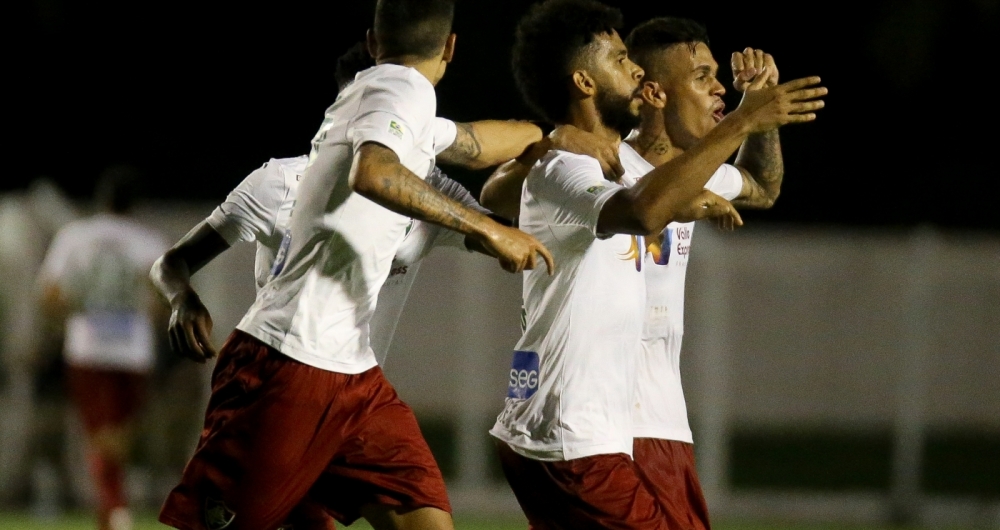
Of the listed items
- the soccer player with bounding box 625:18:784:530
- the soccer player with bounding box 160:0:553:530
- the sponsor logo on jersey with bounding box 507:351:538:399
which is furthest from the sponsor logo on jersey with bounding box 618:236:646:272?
the soccer player with bounding box 160:0:553:530

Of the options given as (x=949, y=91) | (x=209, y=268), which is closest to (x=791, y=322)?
(x=209, y=268)

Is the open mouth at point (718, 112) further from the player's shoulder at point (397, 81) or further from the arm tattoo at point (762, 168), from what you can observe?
the player's shoulder at point (397, 81)

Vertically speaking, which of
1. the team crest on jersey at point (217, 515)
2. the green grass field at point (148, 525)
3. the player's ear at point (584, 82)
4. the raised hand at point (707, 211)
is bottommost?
the green grass field at point (148, 525)

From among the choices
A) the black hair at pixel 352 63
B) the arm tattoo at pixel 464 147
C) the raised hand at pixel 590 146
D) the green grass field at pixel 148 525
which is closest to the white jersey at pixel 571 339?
the raised hand at pixel 590 146

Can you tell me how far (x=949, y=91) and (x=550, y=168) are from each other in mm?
18231

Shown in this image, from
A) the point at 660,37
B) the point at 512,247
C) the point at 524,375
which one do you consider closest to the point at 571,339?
the point at 524,375

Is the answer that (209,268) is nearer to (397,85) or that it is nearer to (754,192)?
(754,192)

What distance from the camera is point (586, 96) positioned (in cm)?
496

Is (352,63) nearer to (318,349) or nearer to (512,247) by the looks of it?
(318,349)

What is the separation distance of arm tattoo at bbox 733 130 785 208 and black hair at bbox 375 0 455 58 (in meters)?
1.69

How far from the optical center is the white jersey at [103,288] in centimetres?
998

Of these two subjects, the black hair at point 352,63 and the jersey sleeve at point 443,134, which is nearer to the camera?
Result: the jersey sleeve at point 443,134

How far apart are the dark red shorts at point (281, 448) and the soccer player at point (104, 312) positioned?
5.37 m

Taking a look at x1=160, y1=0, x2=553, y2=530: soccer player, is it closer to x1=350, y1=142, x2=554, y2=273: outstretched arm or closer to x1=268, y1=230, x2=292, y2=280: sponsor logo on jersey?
x1=268, y1=230, x2=292, y2=280: sponsor logo on jersey
